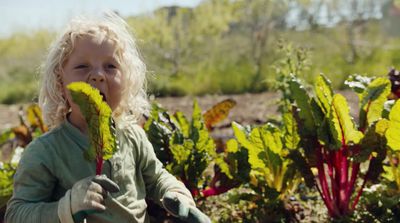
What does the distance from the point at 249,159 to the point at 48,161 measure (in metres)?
1.19

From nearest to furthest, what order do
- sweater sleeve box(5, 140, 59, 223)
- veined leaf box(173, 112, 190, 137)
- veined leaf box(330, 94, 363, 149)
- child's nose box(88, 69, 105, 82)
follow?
sweater sleeve box(5, 140, 59, 223), child's nose box(88, 69, 105, 82), veined leaf box(330, 94, 363, 149), veined leaf box(173, 112, 190, 137)

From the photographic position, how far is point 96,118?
64.0 inches

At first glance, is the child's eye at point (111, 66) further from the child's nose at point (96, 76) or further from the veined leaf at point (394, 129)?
the veined leaf at point (394, 129)

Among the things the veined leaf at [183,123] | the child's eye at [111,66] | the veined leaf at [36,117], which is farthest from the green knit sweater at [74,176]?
the veined leaf at [36,117]

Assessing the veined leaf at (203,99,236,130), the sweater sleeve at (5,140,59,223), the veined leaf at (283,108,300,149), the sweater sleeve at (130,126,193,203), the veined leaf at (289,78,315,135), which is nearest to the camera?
the sweater sleeve at (5,140,59,223)

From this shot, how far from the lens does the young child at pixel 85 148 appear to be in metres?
1.74

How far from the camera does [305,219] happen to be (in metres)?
3.04

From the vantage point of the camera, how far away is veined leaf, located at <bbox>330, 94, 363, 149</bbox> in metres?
2.50

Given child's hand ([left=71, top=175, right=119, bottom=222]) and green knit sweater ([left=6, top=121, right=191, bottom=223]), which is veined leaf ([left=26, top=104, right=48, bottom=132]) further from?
→ child's hand ([left=71, top=175, right=119, bottom=222])

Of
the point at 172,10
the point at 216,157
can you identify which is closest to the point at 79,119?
the point at 216,157

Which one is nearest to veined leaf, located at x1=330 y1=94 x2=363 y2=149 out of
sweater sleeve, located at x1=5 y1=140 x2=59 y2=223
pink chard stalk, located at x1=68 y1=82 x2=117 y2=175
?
pink chard stalk, located at x1=68 y1=82 x2=117 y2=175

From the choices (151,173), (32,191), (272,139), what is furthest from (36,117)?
(32,191)

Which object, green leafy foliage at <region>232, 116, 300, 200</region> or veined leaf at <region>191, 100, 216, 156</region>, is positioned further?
veined leaf at <region>191, 100, 216, 156</region>

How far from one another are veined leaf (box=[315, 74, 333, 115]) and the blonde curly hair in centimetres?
97
